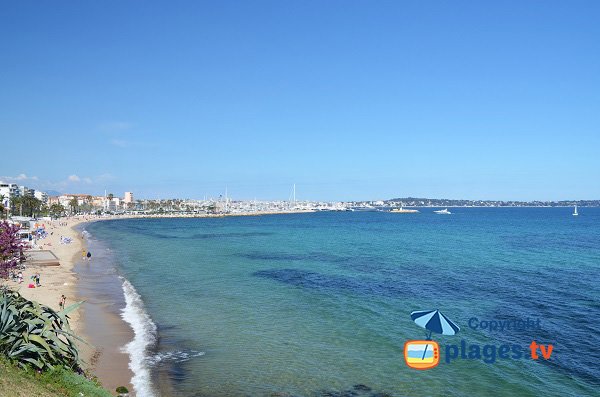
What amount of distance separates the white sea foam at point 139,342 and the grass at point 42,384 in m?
3.65

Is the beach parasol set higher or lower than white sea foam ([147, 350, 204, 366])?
higher

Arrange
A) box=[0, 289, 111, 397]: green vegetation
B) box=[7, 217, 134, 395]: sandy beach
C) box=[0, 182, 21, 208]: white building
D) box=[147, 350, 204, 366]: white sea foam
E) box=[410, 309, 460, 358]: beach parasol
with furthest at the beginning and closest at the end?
box=[0, 182, 21, 208]: white building < box=[147, 350, 204, 366]: white sea foam < box=[7, 217, 134, 395]: sandy beach < box=[410, 309, 460, 358]: beach parasol < box=[0, 289, 111, 397]: green vegetation

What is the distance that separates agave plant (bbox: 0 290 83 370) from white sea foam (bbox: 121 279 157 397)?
12.1 ft

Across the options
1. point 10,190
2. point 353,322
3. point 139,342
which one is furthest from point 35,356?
point 10,190

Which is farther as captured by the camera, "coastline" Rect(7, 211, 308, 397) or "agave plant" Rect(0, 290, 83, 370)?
"coastline" Rect(7, 211, 308, 397)

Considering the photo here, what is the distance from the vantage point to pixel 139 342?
2305 cm

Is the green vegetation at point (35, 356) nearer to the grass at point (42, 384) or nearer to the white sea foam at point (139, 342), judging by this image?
the grass at point (42, 384)

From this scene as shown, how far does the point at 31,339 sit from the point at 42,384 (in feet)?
5.40

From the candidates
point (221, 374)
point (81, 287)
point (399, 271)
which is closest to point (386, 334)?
point (221, 374)

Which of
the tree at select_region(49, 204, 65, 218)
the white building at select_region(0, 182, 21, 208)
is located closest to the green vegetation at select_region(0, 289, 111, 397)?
the white building at select_region(0, 182, 21, 208)

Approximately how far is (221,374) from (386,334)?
9200 mm

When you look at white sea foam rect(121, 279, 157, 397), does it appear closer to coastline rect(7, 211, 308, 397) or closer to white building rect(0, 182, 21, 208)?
coastline rect(7, 211, 308, 397)

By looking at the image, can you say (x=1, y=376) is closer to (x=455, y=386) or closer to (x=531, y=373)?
(x=455, y=386)

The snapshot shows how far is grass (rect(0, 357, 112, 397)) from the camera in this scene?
421 inches
